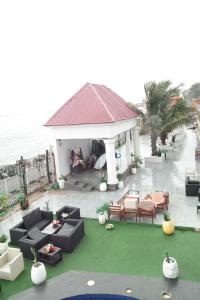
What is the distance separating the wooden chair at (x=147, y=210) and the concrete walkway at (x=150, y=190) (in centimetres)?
44

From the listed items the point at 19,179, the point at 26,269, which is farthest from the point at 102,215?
the point at 19,179

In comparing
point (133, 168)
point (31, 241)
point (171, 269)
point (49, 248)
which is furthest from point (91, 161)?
point (171, 269)

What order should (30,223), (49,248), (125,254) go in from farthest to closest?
1. (30,223)
2. (125,254)
3. (49,248)

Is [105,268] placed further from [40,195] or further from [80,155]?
[80,155]

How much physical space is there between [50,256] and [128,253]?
3229 mm

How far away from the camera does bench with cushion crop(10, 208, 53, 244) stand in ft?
41.8

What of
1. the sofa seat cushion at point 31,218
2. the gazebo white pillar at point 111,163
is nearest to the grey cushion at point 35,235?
the sofa seat cushion at point 31,218

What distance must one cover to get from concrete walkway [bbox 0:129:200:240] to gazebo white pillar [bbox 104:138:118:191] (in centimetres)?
65

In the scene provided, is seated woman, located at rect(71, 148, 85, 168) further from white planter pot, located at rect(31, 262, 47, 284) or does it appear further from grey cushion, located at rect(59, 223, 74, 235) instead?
white planter pot, located at rect(31, 262, 47, 284)

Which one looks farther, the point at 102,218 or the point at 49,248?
the point at 102,218

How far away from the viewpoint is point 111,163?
1927 centimetres

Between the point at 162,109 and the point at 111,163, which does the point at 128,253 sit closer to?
the point at 111,163

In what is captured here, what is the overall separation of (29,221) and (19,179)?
6911 millimetres

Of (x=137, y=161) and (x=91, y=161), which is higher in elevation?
(x=91, y=161)
